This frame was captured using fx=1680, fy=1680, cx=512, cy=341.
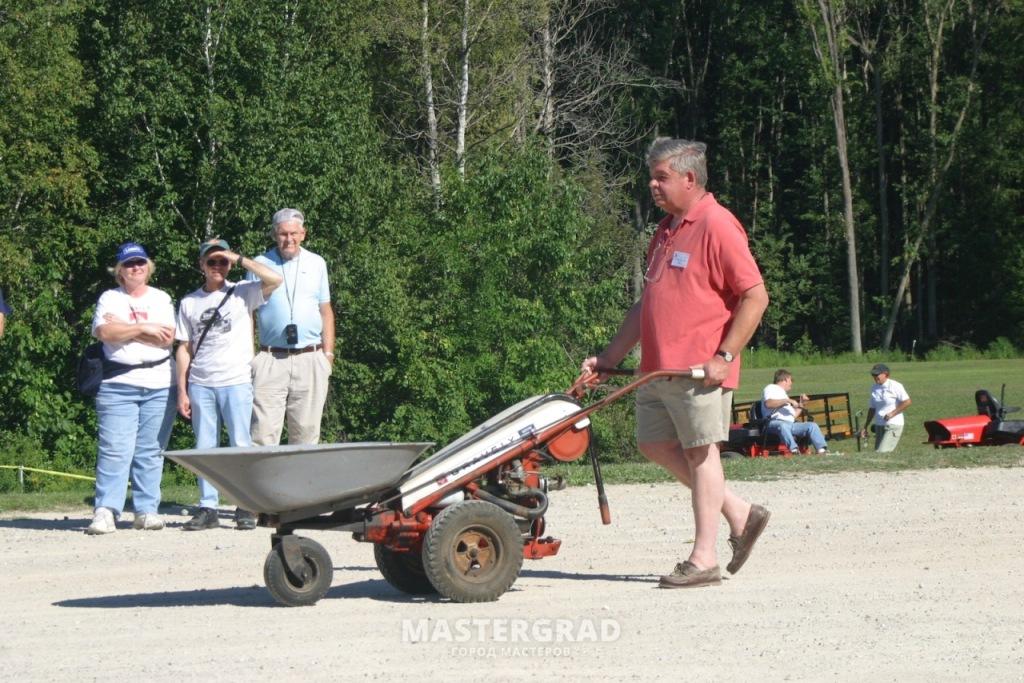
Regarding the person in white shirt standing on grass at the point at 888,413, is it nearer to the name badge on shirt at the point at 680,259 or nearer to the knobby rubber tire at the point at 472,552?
the name badge on shirt at the point at 680,259

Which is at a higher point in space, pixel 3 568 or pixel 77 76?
pixel 77 76

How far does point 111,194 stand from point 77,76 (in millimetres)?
3039

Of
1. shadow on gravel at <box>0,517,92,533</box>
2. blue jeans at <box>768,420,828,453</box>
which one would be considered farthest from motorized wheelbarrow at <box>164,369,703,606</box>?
blue jeans at <box>768,420,828,453</box>

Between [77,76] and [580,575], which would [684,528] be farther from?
[77,76]

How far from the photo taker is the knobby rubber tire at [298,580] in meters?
8.12

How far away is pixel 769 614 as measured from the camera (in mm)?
7699

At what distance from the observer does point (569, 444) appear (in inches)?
333

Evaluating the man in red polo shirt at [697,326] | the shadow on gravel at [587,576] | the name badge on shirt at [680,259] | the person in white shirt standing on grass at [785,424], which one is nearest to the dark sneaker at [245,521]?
the shadow on gravel at [587,576]

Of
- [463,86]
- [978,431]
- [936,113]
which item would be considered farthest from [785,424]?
[936,113]

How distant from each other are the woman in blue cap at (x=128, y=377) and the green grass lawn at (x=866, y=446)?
4.88ft

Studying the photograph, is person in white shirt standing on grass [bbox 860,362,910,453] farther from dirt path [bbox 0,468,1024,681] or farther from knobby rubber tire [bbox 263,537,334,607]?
knobby rubber tire [bbox 263,537,334,607]

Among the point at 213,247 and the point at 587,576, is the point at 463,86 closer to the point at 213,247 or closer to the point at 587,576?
the point at 213,247

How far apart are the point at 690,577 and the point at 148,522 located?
14.7 feet


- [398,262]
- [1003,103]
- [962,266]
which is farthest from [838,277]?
[398,262]
